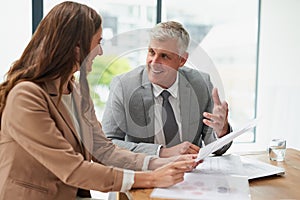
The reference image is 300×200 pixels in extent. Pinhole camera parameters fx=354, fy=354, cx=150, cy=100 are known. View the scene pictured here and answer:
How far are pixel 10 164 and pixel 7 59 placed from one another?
1917 millimetres

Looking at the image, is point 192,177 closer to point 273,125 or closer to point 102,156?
point 102,156

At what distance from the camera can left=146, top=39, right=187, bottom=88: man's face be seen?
1.53 metres

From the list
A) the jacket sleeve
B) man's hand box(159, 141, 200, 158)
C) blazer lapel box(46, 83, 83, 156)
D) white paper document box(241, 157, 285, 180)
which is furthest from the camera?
man's hand box(159, 141, 200, 158)

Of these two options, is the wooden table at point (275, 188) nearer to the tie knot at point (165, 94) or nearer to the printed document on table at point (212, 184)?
the printed document on table at point (212, 184)

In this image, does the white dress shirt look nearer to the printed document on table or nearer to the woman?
the printed document on table

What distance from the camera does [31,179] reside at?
1.03 m

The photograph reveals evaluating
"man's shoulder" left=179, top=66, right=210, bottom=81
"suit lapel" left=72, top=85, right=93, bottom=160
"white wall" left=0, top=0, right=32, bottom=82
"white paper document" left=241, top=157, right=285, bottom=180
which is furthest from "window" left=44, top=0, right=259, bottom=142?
"suit lapel" left=72, top=85, right=93, bottom=160

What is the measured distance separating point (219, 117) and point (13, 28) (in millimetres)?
1953

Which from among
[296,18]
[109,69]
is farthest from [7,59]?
[296,18]

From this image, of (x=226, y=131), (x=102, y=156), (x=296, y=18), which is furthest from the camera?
(x=296, y=18)

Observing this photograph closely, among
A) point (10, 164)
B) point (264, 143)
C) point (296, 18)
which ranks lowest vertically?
point (264, 143)

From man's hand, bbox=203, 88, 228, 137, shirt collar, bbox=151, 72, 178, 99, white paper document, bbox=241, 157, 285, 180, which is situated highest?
shirt collar, bbox=151, 72, 178, 99

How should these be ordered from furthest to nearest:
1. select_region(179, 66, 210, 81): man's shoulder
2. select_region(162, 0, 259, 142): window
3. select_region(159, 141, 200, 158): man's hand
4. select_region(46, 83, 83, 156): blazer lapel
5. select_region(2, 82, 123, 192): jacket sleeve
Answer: select_region(162, 0, 259, 142): window < select_region(179, 66, 210, 81): man's shoulder < select_region(159, 141, 200, 158): man's hand < select_region(46, 83, 83, 156): blazer lapel < select_region(2, 82, 123, 192): jacket sleeve

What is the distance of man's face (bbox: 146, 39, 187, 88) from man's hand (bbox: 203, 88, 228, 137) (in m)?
0.25
